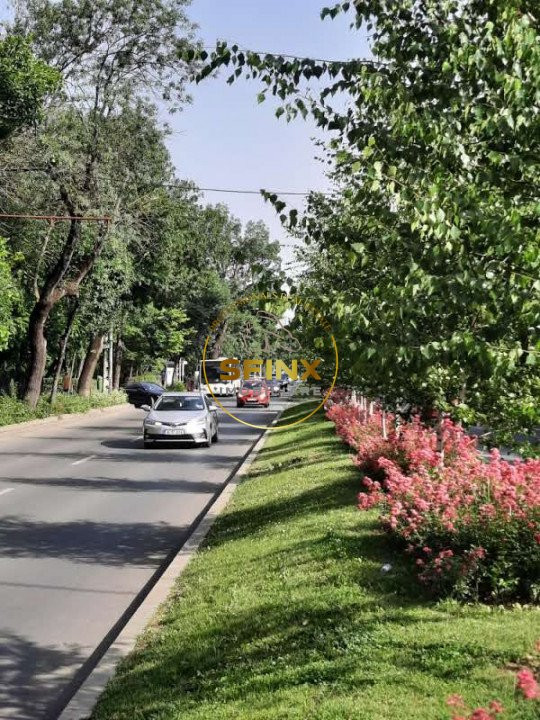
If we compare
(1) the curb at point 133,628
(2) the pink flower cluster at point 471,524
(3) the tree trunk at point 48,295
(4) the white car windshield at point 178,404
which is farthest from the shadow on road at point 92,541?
(3) the tree trunk at point 48,295

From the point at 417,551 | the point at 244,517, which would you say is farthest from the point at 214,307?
the point at 417,551

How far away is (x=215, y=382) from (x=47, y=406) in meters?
Answer: 32.7

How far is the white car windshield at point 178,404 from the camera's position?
28.7 metres

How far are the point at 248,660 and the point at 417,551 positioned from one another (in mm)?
2577

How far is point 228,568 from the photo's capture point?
9984 mm

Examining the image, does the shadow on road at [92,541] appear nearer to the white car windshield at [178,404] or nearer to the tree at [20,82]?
the white car windshield at [178,404]

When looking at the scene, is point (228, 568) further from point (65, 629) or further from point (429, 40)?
point (429, 40)

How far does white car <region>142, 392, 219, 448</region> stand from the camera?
26984 millimetres

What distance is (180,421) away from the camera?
88.9ft

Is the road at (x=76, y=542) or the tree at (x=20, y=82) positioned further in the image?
the tree at (x=20, y=82)

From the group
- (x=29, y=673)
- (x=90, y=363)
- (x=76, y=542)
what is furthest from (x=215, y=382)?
(x=29, y=673)

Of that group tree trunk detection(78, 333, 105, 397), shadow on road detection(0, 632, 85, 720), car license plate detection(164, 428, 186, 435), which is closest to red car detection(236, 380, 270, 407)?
tree trunk detection(78, 333, 105, 397)

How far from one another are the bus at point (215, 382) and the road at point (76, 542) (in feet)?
120

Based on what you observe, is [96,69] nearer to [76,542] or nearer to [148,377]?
[76,542]
